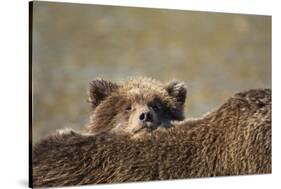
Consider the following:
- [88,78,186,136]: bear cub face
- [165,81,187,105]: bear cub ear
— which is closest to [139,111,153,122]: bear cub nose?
[88,78,186,136]: bear cub face

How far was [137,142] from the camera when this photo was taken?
3314mm

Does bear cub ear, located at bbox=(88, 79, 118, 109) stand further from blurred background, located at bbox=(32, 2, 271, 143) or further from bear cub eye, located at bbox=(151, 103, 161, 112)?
bear cub eye, located at bbox=(151, 103, 161, 112)

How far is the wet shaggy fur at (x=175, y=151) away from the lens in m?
3.17

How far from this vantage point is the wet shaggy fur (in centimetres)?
317

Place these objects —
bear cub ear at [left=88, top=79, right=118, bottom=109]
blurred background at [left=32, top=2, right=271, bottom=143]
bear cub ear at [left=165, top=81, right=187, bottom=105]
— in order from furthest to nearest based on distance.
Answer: bear cub ear at [left=165, top=81, right=187, bottom=105] < bear cub ear at [left=88, top=79, right=118, bottom=109] < blurred background at [left=32, top=2, right=271, bottom=143]

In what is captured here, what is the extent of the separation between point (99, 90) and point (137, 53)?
298 mm

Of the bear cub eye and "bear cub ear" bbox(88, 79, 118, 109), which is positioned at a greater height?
"bear cub ear" bbox(88, 79, 118, 109)

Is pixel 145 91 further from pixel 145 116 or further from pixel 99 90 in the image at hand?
pixel 99 90

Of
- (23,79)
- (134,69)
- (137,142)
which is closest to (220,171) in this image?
(137,142)

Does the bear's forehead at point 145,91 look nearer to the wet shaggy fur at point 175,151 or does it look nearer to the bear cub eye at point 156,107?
the bear cub eye at point 156,107

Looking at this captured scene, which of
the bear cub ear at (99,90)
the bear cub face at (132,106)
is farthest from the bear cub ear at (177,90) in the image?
the bear cub ear at (99,90)

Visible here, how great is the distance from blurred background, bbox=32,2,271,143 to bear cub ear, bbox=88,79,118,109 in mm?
32

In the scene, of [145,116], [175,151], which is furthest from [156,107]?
[175,151]

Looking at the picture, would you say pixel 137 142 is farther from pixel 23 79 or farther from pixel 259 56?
pixel 259 56
